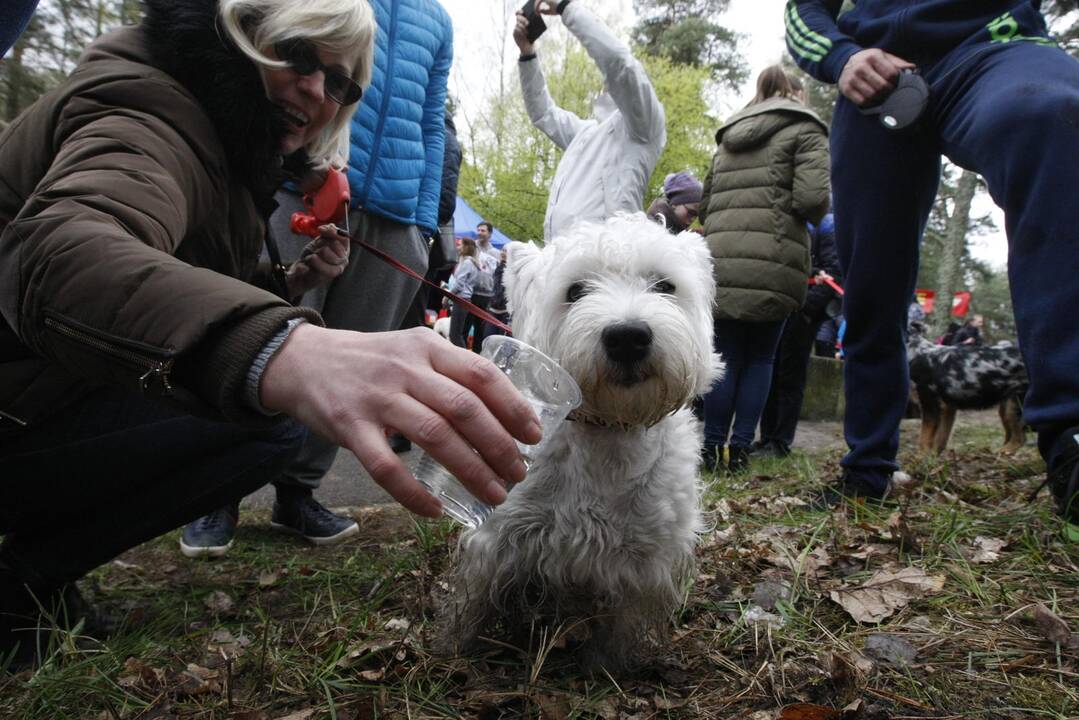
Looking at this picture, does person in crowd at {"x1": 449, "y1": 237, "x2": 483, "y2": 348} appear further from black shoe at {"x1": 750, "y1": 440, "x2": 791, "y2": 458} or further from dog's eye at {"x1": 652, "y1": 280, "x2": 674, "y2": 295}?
dog's eye at {"x1": 652, "y1": 280, "x2": 674, "y2": 295}

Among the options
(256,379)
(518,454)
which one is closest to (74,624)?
(256,379)

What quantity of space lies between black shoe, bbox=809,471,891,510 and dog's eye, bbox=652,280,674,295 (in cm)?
153

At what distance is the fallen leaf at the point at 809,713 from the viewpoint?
5.10 feet

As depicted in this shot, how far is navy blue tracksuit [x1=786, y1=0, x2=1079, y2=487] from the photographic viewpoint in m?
2.24

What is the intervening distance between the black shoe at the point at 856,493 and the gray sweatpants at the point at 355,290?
7.66ft

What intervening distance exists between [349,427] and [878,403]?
3.09m

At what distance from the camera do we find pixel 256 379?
945mm

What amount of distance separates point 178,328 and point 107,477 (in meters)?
1.53

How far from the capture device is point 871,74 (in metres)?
2.78

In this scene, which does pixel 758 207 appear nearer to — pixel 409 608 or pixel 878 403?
pixel 878 403

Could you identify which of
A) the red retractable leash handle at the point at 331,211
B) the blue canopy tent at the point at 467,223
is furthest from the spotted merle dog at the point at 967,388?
the blue canopy tent at the point at 467,223

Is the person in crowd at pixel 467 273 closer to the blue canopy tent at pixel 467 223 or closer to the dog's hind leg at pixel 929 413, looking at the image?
the dog's hind leg at pixel 929 413

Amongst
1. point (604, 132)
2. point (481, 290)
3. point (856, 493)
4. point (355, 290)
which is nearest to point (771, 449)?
point (856, 493)

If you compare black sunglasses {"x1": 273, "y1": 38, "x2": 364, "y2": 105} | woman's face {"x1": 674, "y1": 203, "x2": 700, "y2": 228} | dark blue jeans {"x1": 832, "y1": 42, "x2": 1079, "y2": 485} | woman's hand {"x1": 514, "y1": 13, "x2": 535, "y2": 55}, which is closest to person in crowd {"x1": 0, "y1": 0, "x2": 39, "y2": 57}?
black sunglasses {"x1": 273, "y1": 38, "x2": 364, "y2": 105}
